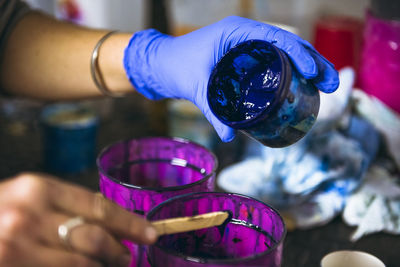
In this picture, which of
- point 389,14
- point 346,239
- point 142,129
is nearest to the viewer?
point 346,239

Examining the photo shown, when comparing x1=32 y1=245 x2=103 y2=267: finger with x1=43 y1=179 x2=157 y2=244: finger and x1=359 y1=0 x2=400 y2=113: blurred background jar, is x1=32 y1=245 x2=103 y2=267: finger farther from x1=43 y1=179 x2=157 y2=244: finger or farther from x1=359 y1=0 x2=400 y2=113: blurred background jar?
x1=359 y1=0 x2=400 y2=113: blurred background jar

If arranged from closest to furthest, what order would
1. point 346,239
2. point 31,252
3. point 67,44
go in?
point 31,252
point 346,239
point 67,44

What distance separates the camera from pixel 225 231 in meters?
0.56

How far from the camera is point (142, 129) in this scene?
1.41 meters

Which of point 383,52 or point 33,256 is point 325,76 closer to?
point 33,256

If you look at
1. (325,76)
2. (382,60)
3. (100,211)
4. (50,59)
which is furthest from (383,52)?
(100,211)

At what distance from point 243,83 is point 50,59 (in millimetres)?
529

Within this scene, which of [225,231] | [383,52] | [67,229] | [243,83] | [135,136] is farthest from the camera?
[135,136]

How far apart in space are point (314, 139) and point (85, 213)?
70cm

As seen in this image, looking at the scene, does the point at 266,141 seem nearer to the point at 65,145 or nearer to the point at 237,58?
the point at 237,58

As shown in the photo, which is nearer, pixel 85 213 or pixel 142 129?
pixel 85 213

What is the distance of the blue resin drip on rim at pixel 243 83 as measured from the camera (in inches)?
24.3

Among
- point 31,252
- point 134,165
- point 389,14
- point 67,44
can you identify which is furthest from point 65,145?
point 389,14

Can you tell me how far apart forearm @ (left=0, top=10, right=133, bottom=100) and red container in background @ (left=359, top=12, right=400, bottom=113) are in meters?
0.68
